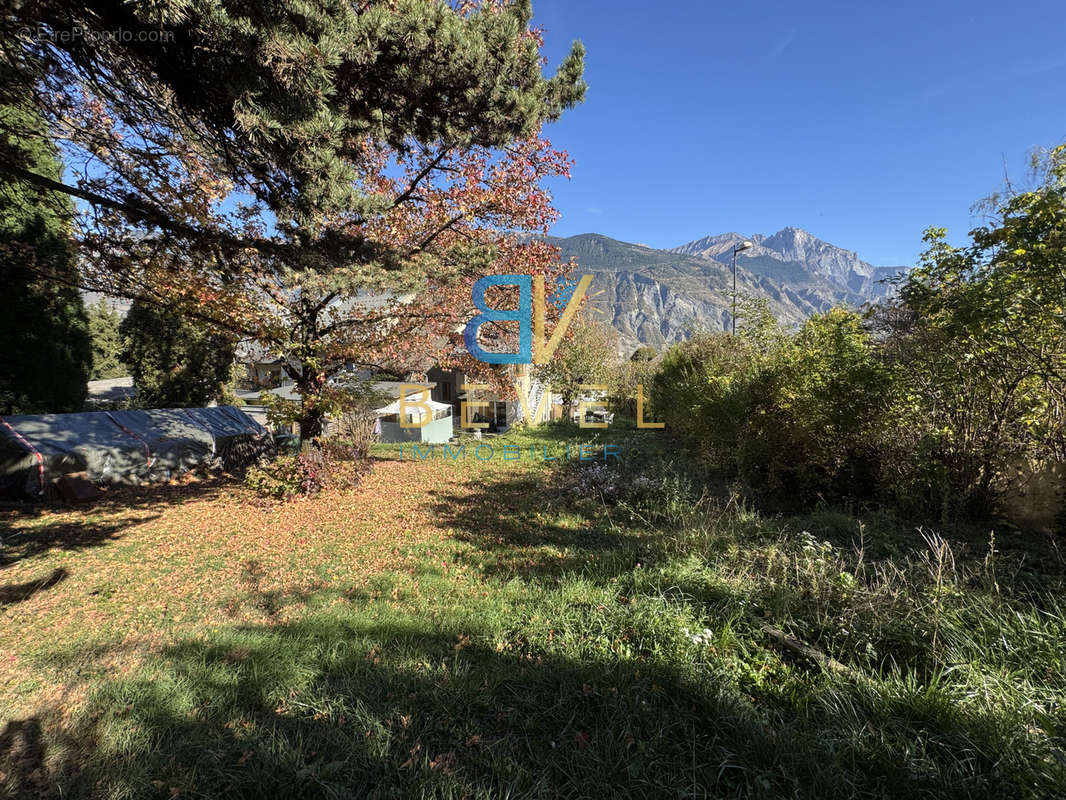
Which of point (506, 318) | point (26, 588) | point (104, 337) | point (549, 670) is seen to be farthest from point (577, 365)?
point (104, 337)

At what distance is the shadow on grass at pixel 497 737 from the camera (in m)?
1.95

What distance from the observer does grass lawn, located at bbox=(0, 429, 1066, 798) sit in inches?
79.3

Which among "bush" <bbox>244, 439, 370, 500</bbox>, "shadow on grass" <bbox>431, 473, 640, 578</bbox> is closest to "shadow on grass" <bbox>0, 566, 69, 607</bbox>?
"bush" <bbox>244, 439, 370, 500</bbox>

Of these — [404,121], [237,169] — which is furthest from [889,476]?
→ [237,169]

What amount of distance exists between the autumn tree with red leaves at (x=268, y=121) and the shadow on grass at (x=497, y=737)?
428 centimetres

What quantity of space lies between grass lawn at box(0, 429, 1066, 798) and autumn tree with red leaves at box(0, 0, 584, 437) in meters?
3.95

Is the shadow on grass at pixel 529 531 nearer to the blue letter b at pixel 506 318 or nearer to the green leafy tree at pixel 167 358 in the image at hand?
the blue letter b at pixel 506 318

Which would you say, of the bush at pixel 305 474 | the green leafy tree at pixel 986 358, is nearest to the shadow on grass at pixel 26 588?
the bush at pixel 305 474

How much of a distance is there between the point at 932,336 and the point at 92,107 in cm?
1044

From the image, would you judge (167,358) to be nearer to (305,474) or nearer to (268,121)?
(305,474)

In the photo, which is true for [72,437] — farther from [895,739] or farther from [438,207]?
[895,739]

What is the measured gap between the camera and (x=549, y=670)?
9.13 ft

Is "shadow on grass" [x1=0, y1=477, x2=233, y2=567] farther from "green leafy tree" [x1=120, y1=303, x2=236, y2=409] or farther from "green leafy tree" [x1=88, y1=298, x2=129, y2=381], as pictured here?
"green leafy tree" [x1=88, y1=298, x2=129, y2=381]

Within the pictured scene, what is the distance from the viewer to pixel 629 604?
3512mm
